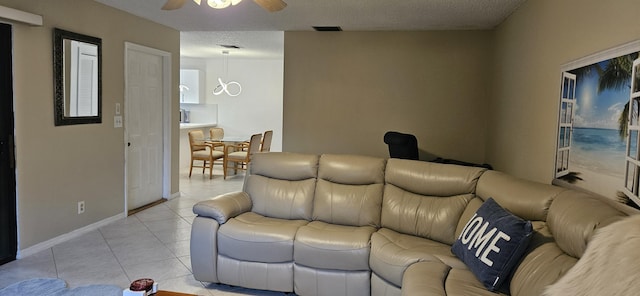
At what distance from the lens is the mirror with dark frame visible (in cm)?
393

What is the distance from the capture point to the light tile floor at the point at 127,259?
321 cm

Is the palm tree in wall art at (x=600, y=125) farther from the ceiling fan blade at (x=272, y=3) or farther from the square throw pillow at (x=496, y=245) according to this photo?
the ceiling fan blade at (x=272, y=3)

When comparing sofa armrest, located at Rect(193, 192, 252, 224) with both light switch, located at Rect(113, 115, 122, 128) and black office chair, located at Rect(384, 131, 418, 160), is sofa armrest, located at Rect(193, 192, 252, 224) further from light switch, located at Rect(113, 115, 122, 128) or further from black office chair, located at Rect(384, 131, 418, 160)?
light switch, located at Rect(113, 115, 122, 128)

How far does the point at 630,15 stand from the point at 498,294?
1501 millimetres

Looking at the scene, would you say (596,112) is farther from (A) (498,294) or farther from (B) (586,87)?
(A) (498,294)

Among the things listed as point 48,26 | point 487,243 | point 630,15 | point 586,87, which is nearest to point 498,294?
point 487,243

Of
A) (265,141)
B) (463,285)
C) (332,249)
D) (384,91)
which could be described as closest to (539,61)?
(463,285)

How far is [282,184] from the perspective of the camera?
3.63m

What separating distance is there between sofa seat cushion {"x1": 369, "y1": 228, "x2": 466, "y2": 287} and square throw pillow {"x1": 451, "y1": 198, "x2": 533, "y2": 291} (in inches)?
8.5

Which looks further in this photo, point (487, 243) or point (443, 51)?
point (443, 51)

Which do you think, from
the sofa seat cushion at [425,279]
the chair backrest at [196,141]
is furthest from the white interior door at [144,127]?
the sofa seat cushion at [425,279]

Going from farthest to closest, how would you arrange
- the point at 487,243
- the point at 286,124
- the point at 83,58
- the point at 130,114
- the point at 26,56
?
the point at 286,124
the point at 130,114
the point at 83,58
the point at 26,56
the point at 487,243

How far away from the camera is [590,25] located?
2.49m

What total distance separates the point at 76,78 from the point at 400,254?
3.51 metres
